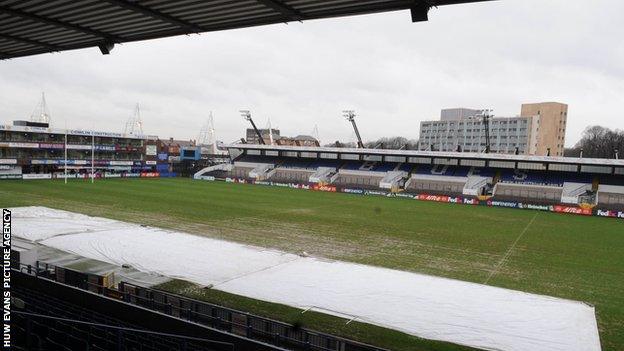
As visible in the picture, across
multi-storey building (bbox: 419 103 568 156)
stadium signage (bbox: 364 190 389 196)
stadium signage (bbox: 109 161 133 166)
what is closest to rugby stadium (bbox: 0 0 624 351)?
stadium signage (bbox: 364 190 389 196)

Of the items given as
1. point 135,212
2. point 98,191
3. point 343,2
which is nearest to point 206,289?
point 343,2

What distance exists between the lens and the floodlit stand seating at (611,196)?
158ft

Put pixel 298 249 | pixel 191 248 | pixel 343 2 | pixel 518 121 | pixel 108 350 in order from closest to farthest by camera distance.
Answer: pixel 108 350 < pixel 343 2 < pixel 191 248 < pixel 298 249 < pixel 518 121

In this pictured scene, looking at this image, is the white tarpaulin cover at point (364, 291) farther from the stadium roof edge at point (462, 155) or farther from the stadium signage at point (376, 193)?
the stadium roof edge at point (462, 155)

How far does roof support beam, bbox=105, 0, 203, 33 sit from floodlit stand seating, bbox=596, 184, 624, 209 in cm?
5247

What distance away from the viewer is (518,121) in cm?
13162

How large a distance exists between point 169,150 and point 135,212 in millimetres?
53336

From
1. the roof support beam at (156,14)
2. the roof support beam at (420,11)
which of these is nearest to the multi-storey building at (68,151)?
the roof support beam at (156,14)

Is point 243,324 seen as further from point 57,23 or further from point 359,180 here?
point 359,180

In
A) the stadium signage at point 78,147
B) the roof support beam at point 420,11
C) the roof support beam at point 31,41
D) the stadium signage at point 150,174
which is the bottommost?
the stadium signage at point 150,174

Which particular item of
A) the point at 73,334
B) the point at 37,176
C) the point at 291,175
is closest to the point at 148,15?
the point at 73,334

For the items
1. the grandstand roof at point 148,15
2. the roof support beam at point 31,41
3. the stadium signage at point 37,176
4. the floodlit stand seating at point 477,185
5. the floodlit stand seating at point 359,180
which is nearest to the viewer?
the grandstand roof at point 148,15

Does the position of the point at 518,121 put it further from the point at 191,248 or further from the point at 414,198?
the point at 191,248

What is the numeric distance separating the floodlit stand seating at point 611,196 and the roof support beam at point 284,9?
51.5 m
